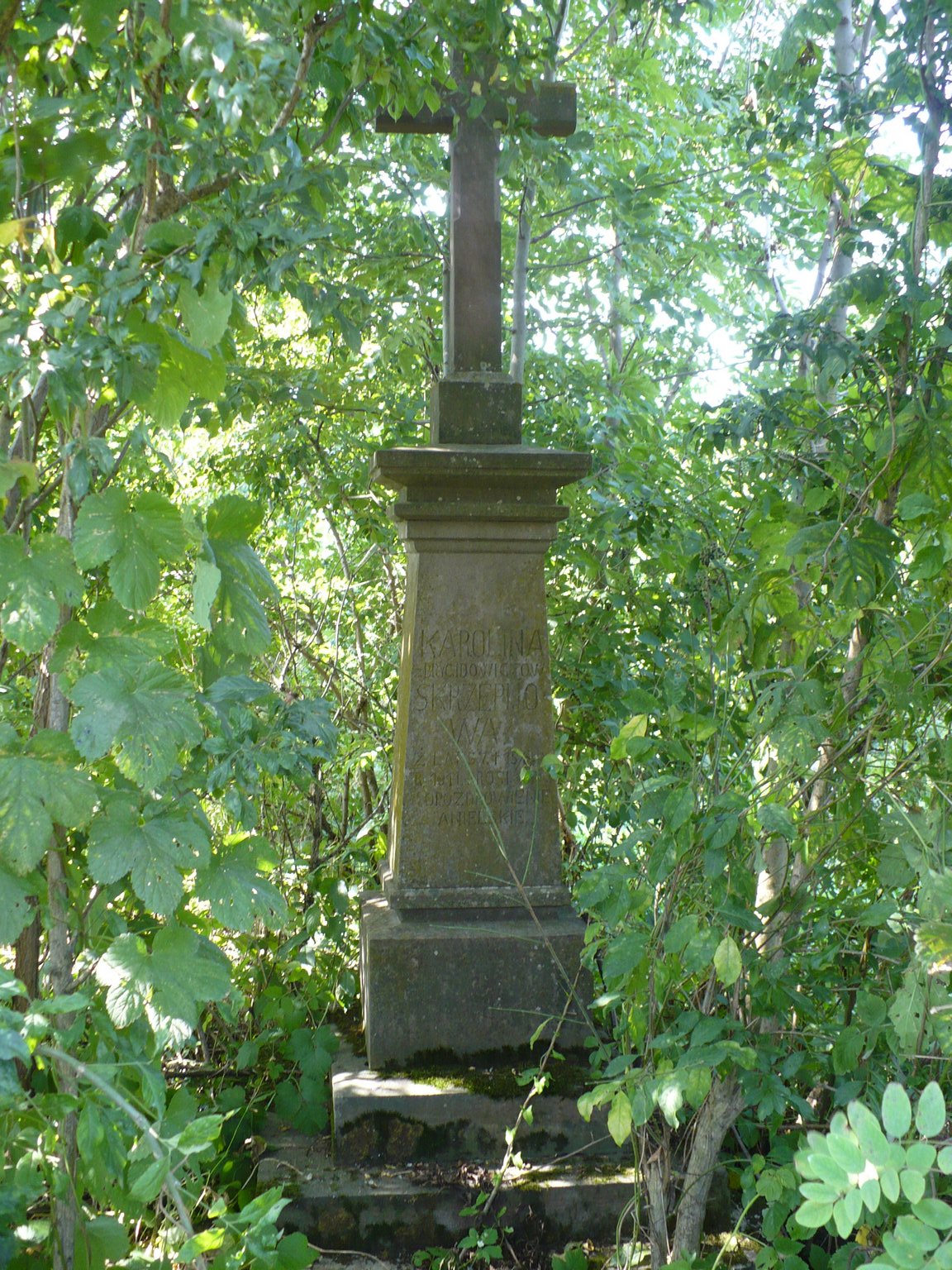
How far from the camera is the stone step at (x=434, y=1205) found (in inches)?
106

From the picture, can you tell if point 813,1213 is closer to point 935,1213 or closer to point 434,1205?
point 935,1213

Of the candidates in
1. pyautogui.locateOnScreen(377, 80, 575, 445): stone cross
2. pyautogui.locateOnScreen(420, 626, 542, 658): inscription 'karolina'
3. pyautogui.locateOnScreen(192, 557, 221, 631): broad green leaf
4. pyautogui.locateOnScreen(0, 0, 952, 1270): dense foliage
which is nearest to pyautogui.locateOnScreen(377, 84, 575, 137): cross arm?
pyautogui.locateOnScreen(377, 80, 575, 445): stone cross

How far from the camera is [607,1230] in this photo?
8.96 feet

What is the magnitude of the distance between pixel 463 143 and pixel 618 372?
206cm

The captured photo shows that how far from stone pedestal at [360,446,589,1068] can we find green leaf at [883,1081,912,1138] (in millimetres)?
2124

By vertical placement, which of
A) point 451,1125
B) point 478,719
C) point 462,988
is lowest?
point 451,1125

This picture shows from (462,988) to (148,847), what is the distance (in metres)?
1.78

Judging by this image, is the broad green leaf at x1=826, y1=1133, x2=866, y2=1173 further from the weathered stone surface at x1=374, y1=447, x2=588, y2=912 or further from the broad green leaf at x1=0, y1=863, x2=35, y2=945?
the weathered stone surface at x1=374, y1=447, x2=588, y2=912

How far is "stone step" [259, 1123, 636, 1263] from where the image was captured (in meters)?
2.69

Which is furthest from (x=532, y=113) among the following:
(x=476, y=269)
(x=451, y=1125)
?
(x=451, y=1125)

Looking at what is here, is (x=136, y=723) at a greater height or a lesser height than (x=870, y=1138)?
greater

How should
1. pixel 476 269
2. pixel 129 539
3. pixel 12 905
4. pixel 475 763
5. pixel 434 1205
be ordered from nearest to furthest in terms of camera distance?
pixel 12 905, pixel 129 539, pixel 434 1205, pixel 475 763, pixel 476 269

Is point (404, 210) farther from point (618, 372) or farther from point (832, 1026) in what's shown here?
point (832, 1026)

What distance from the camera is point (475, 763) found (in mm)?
3264
